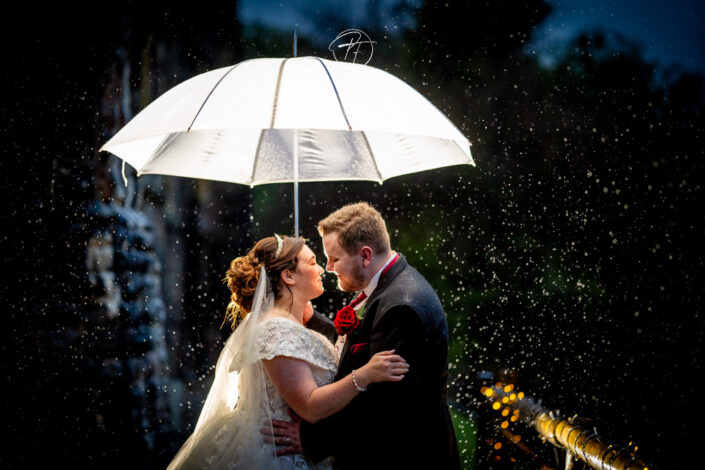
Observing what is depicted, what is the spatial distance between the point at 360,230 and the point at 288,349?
→ 0.61 m

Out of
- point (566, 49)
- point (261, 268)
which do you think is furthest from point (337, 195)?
point (261, 268)

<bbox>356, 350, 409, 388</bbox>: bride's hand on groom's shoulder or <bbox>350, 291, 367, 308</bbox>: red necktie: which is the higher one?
<bbox>350, 291, 367, 308</bbox>: red necktie

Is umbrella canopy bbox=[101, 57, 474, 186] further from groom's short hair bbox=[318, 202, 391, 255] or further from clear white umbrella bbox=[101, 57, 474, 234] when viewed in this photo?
groom's short hair bbox=[318, 202, 391, 255]

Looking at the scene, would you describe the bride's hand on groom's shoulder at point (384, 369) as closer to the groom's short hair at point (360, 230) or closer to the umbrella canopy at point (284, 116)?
the groom's short hair at point (360, 230)

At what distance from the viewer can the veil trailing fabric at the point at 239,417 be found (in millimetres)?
2139

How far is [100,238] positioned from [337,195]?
331 cm

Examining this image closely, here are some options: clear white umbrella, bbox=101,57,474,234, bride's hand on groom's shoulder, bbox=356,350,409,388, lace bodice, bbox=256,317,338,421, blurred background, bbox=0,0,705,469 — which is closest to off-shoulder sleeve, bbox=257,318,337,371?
lace bodice, bbox=256,317,338,421

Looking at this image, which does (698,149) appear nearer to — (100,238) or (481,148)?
(481,148)

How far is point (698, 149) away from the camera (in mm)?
5938

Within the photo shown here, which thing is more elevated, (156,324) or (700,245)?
(700,245)

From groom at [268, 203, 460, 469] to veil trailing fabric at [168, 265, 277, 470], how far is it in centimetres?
13

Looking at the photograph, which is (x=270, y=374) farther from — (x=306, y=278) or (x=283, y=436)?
(x=306, y=278)

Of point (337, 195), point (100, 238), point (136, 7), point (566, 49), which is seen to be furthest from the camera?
point (566, 49)

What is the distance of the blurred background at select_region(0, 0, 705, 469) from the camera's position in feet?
15.1
